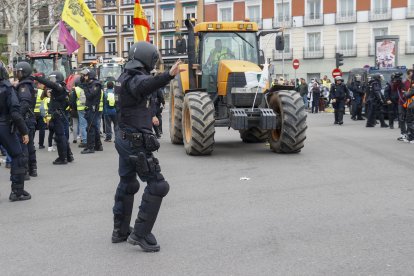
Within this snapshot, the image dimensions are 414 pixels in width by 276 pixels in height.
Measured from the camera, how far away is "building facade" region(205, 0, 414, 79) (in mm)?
49312

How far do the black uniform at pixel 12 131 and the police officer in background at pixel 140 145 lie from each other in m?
3.02

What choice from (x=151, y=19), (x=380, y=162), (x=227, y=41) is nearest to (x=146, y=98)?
(x=380, y=162)

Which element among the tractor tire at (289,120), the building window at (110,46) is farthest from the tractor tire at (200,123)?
the building window at (110,46)

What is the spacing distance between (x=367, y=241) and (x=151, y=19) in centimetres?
6177

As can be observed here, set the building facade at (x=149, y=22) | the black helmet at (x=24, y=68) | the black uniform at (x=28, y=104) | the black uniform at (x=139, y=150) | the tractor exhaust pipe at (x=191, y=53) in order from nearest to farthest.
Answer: the black uniform at (x=139, y=150) < the black helmet at (x=24, y=68) < the black uniform at (x=28, y=104) < the tractor exhaust pipe at (x=191, y=53) < the building facade at (x=149, y=22)

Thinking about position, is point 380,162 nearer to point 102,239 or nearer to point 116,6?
point 102,239

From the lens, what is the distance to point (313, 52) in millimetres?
53188

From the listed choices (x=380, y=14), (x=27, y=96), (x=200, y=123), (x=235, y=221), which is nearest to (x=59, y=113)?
(x=27, y=96)

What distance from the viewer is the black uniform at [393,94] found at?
18.1 meters

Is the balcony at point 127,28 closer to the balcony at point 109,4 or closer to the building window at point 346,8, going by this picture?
the balcony at point 109,4

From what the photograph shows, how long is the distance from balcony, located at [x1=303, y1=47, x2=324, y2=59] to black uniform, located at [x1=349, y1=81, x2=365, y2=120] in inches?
1113

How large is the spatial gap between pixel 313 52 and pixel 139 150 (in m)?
49.0

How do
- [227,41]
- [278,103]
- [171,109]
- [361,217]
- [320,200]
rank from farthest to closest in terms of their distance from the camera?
1. [171,109]
2. [227,41]
3. [278,103]
4. [320,200]
5. [361,217]

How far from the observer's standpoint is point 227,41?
13.8 metres
